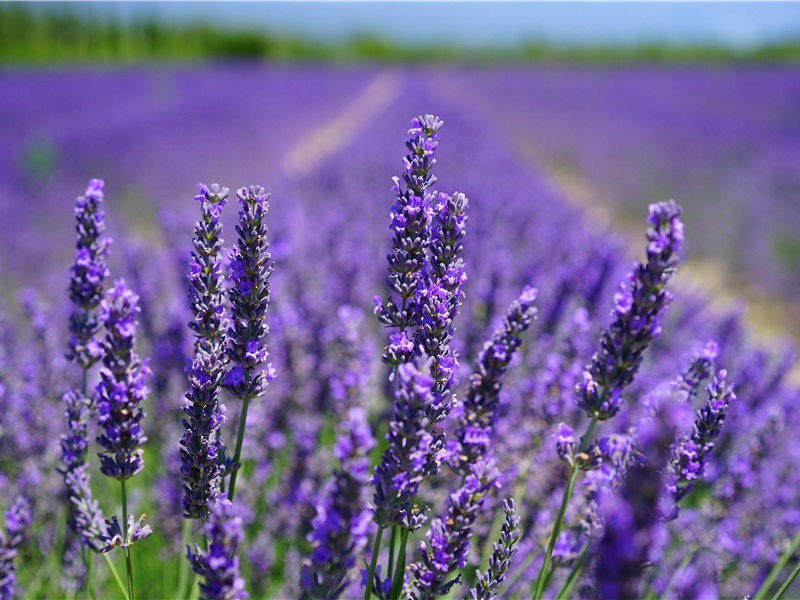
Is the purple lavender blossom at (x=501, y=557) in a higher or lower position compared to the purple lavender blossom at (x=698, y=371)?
lower

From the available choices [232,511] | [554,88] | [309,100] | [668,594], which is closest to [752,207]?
[668,594]

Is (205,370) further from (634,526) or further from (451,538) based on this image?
(634,526)

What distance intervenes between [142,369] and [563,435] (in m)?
0.82

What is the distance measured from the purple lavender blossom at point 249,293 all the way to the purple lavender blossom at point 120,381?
6.1 inches

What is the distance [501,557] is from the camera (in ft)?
3.64

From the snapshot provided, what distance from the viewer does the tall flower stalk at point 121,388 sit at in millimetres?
1022

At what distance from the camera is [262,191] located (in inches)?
42.5

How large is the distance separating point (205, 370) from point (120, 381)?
0.14 meters

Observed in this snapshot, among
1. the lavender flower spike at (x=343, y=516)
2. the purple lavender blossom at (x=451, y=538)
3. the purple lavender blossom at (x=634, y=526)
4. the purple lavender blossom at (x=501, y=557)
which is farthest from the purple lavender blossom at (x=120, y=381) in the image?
the purple lavender blossom at (x=634, y=526)

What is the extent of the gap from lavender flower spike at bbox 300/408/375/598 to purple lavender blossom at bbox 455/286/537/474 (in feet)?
1.26

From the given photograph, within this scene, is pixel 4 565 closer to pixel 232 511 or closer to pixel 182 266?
pixel 232 511

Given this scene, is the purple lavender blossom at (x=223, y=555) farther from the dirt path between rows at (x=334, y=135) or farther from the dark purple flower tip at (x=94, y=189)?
the dirt path between rows at (x=334, y=135)

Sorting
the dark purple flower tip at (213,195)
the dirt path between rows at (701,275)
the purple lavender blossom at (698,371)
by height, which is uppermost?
the dark purple flower tip at (213,195)

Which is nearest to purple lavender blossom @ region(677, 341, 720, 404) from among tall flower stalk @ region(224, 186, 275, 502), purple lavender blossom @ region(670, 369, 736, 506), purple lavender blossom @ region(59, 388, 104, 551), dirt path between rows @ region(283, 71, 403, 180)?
purple lavender blossom @ region(670, 369, 736, 506)
